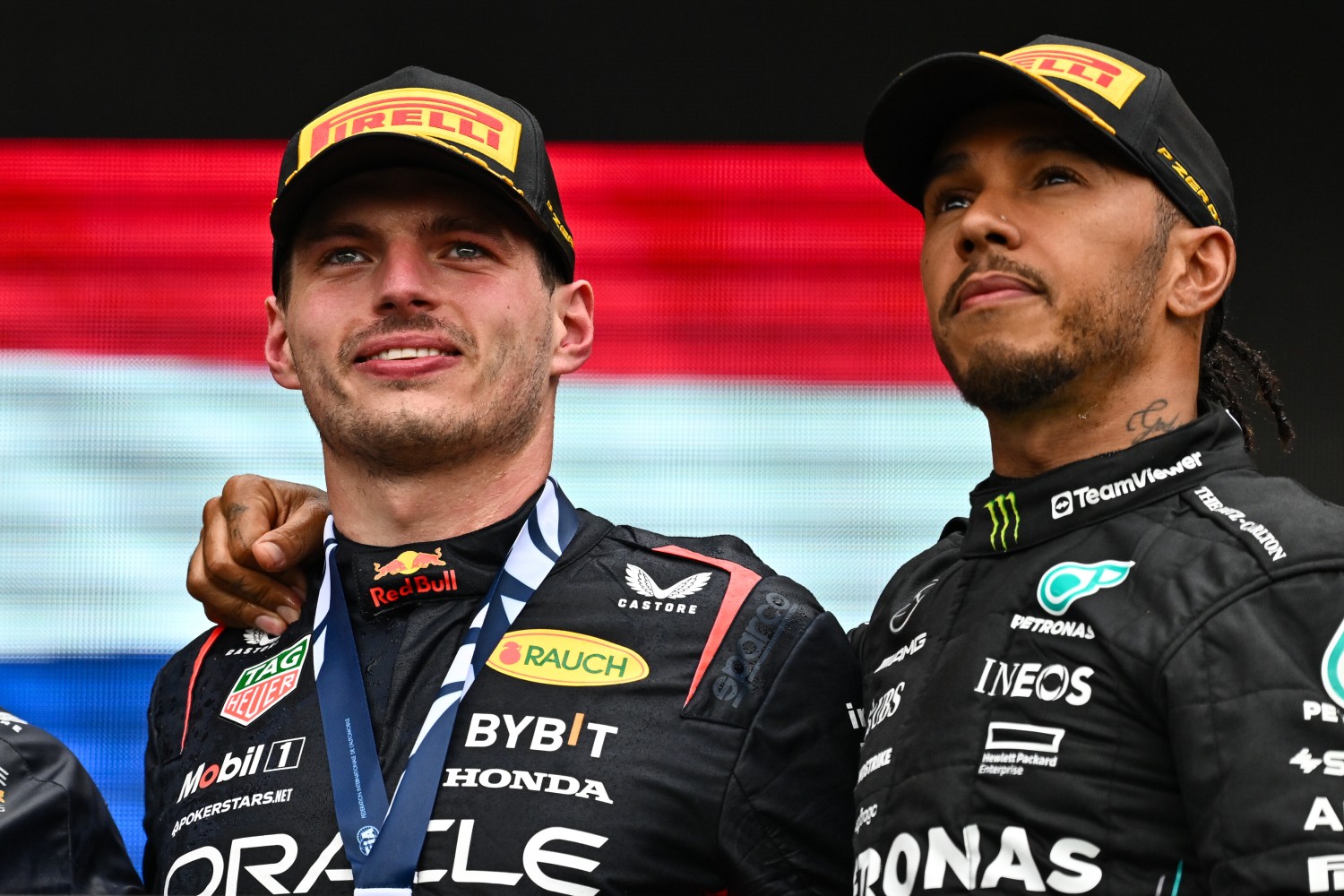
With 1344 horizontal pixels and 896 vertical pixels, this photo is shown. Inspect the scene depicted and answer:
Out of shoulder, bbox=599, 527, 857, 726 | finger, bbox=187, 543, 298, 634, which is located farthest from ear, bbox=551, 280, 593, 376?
finger, bbox=187, 543, 298, 634

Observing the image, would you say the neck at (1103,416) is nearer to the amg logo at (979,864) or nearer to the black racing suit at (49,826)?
the amg logo at (979,864)

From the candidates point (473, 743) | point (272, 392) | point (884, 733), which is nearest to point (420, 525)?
point (473, 743)

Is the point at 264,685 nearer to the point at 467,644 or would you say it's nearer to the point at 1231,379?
the point at 467,644

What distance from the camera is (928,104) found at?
1842 millimetres

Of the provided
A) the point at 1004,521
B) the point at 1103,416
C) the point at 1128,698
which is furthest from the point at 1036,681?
the point at 1103,416

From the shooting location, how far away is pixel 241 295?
9.89 ft

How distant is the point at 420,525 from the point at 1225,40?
68.4 inches

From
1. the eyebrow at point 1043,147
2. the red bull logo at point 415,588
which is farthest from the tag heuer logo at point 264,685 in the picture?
the eyebrow at point 1043,147

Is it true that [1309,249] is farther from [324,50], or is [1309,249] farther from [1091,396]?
[324,50]

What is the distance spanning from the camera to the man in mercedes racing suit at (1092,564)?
53.1 inches

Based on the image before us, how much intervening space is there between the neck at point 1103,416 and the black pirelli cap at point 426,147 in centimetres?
70

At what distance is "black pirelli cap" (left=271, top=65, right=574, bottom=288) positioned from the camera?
2000 mm

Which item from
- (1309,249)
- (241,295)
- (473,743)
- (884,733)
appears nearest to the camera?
(884,733)

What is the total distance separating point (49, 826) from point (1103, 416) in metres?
1.25
